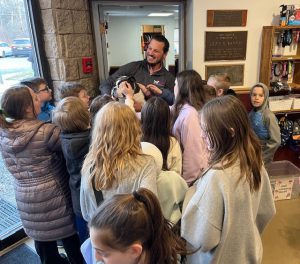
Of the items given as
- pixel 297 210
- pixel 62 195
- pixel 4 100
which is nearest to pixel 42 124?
pixel 4 100

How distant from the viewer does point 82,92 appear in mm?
1754

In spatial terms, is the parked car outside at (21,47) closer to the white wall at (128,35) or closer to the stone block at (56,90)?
the stone block at (56,90)

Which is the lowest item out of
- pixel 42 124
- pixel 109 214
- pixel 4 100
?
pixel 109 214

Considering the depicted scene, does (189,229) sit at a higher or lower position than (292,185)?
higher

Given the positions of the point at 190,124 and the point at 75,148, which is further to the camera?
the point at 190,124

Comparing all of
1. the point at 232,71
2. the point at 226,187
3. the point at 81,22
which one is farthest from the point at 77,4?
the point at 226,187

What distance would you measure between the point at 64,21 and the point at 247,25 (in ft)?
5.84

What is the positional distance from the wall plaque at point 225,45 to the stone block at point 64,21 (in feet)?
4.28

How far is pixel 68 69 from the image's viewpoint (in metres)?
2.10

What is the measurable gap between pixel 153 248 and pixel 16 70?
1833mm

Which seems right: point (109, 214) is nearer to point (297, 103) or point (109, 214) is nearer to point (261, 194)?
point (261, 194)

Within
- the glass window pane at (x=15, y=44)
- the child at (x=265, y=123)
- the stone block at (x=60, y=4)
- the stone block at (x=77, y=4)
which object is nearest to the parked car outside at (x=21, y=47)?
the glass window pane at (x=15, y=44)

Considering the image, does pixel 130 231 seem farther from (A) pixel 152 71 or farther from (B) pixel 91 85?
(B) pixel 91 85

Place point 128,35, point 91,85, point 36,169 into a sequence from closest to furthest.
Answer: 1. point 36,169
2. point 91,85
3. point 128,35
